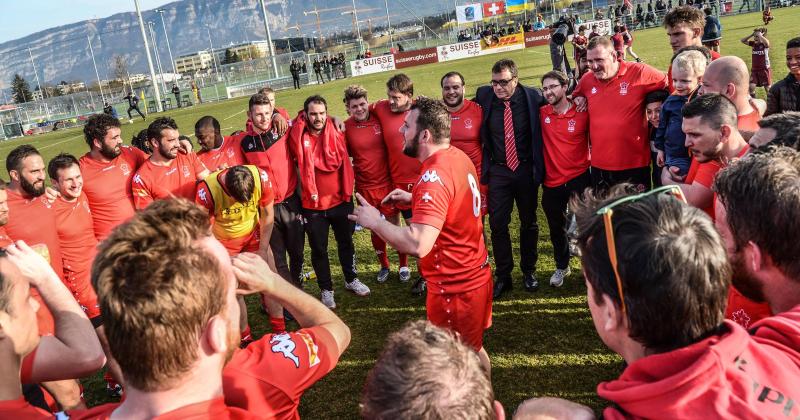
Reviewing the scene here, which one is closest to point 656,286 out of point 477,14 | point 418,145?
point 418,145

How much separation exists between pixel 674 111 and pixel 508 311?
250 centimetres

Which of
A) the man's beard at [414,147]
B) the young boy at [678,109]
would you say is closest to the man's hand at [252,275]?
the man's beard at [414,147]

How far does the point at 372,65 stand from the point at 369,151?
36.3 metres

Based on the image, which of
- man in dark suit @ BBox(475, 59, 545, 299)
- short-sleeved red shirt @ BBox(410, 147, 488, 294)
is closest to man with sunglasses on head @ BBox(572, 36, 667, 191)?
man in dark suit @ BBox(475, 59, 545, 299)

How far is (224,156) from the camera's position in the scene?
20.0ft

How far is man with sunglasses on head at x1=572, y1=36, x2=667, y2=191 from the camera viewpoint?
5168 mm

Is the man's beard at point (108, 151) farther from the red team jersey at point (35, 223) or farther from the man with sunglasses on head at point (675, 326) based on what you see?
the man with sunglasses on head at point (675, 326)

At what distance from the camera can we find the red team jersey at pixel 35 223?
4484 millimetres

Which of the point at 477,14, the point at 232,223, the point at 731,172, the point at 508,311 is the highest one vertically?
the point at 477,14

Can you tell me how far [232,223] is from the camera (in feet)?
16.5

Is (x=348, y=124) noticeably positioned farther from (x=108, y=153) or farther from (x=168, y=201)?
(x=168, y=201)

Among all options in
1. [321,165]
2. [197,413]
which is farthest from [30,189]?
[197,413]

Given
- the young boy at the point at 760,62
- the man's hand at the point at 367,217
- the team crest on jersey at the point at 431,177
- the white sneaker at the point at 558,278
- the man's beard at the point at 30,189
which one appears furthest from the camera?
the young boy at the point at 760,62

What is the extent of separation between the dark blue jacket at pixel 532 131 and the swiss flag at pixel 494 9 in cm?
6052
